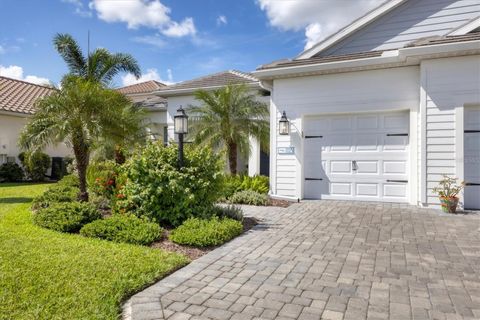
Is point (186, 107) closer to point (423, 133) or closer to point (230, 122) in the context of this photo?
point (230, 122)

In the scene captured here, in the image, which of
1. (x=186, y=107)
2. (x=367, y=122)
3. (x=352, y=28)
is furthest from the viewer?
(x=186, y=107)

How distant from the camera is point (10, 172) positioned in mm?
14977

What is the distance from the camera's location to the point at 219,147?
10906 millimetres

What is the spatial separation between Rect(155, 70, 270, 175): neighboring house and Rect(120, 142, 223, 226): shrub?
624 centimetres

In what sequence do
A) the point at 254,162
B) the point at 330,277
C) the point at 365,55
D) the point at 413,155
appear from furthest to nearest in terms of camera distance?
the point at 254,162 < the point at 365,55 < the point at 413,155 < the point at 330,277

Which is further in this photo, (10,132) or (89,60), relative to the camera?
(89,60)

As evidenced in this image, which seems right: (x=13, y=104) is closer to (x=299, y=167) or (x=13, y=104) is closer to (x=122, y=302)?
(x=299, y=167)

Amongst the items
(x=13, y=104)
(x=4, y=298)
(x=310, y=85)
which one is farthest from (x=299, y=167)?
(x=13, y=104)

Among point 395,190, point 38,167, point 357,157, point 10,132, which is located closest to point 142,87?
point 10,132

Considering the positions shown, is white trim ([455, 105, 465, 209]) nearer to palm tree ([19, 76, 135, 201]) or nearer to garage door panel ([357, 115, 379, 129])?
garage door panel ([357, 115, 379, 129])

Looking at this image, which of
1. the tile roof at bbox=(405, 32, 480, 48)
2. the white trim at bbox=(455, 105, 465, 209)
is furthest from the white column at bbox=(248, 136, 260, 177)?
the white trim at bbox=(455, 105, 465, 209)

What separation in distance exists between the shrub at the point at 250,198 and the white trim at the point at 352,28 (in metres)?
4.53

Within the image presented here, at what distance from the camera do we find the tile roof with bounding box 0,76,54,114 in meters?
15.9

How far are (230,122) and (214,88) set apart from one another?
353 cm
